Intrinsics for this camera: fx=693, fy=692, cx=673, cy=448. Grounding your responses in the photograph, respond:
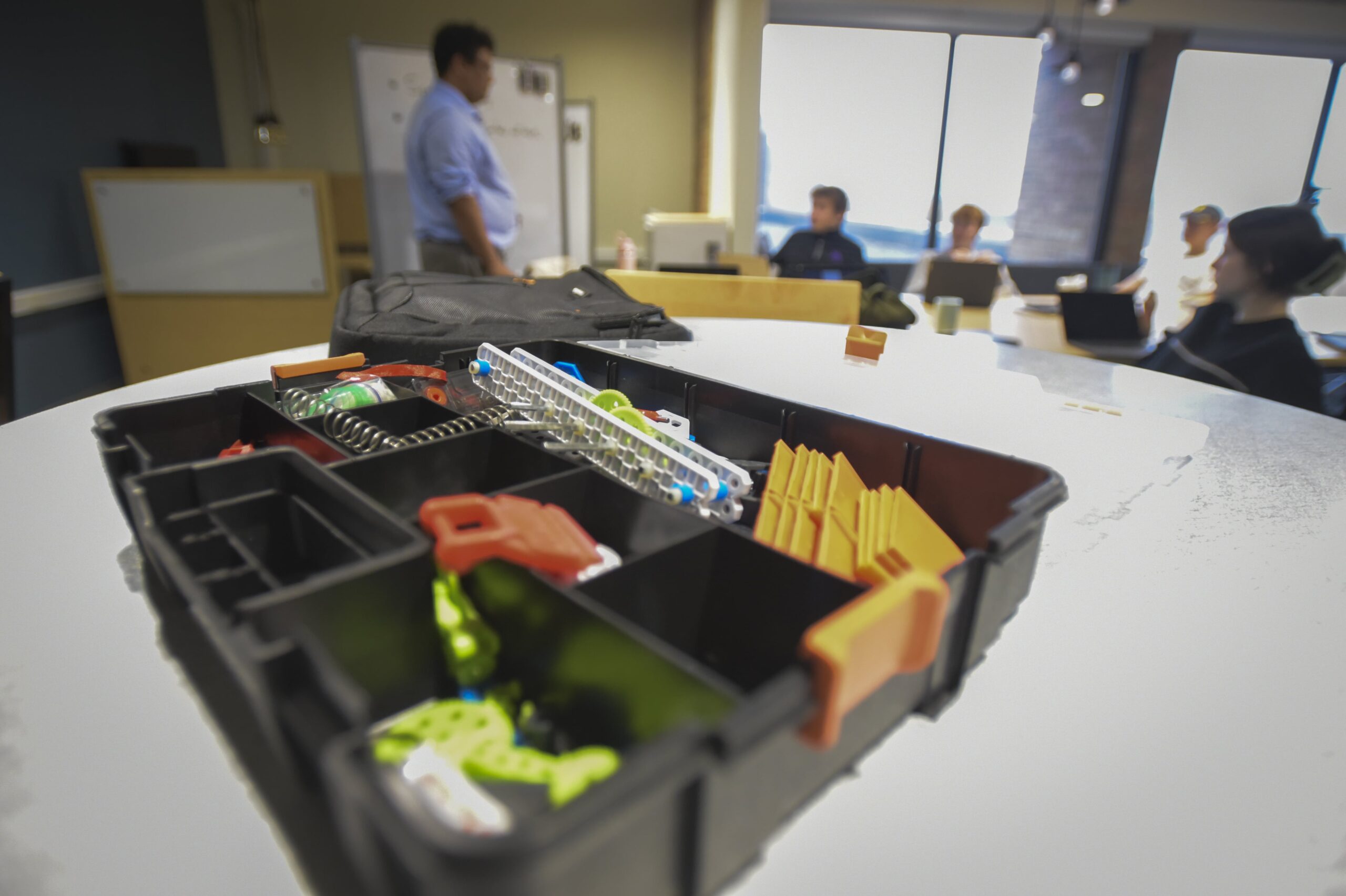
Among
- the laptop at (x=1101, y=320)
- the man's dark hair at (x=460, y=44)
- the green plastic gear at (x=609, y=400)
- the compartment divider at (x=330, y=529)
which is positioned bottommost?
the laptop at (x=1101, y=320)

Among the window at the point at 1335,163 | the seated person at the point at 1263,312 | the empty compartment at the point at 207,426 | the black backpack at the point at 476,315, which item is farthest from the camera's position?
the window at the point at 1335,163

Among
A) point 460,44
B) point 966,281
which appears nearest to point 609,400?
point 460,44

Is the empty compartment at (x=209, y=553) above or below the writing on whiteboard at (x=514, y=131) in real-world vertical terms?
Answer: below

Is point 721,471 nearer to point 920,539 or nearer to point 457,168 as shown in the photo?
point 920,539

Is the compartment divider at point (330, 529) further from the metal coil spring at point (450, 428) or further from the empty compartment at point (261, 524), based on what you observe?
the metal coil spring at point (450, 428)

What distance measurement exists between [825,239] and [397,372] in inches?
120

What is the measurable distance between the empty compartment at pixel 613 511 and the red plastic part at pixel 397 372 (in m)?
0.38

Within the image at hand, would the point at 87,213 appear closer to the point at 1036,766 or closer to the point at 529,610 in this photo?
the point at 529,610

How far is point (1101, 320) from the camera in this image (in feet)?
8.50

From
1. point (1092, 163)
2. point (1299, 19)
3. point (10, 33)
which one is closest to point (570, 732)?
point (10, 33)

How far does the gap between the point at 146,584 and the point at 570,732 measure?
0.35 m

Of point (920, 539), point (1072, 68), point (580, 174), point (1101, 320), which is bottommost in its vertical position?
point (1101, 320)

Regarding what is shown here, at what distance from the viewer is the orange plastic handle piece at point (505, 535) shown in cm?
35

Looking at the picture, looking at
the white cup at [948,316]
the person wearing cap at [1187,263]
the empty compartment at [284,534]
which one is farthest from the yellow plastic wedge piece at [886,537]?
the person wearing cap at [1187,263]
